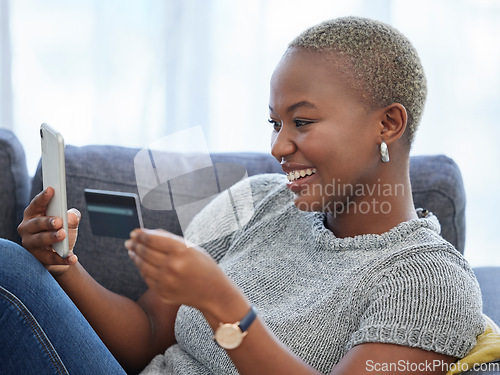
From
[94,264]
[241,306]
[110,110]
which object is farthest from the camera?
[110,110]

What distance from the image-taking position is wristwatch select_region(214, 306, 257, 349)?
0.79 m

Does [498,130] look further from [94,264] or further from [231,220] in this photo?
[94,264]

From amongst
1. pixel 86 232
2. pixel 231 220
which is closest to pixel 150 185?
pixel 231 220

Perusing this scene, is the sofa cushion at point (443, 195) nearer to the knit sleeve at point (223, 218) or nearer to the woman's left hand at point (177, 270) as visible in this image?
the knit sleeve at point (223, 218)

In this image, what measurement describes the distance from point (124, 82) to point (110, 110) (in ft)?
→ 0.36

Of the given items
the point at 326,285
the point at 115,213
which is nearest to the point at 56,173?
the point at 115,213

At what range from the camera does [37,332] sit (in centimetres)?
95

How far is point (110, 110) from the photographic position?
217 cm

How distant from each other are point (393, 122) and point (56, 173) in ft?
1.85

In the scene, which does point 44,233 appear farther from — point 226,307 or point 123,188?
point 123,188

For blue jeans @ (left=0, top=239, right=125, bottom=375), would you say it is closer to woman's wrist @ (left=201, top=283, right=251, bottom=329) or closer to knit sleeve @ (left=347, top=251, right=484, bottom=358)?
woman's wrist @ (left=201, top=283, right=251, bottom=329)

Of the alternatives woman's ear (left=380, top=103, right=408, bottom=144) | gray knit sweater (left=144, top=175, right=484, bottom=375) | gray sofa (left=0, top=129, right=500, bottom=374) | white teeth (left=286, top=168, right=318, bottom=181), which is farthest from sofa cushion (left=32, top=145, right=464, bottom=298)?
woman's ear (left=380, top=103, right=408, bottom=144)

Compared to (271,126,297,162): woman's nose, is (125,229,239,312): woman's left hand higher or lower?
lower

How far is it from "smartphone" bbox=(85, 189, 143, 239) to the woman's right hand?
0.19 feet
